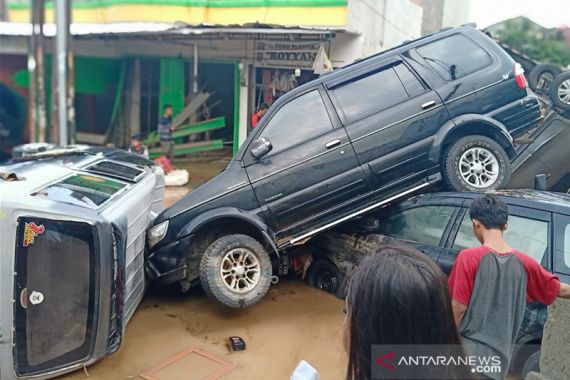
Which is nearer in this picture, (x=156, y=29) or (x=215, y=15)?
(x=156, y=29)

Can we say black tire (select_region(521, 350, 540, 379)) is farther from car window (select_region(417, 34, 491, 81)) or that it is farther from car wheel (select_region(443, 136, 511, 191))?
car window (select_region(417, 34, 491, 81))

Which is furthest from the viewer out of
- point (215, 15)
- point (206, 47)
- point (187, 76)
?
point (215, 15)

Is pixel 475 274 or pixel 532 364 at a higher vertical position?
pixel 475 274

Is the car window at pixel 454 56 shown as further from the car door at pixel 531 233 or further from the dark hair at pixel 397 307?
the dark hair at pixel 397 307

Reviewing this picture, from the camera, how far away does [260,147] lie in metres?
5.25

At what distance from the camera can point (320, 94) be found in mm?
5500

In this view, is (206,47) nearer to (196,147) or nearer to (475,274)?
(196,147)

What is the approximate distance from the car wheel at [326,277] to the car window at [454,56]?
2.18m

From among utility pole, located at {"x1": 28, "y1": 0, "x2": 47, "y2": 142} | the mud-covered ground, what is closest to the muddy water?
the mud-covered ground

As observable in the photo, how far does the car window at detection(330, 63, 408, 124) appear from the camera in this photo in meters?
5.45

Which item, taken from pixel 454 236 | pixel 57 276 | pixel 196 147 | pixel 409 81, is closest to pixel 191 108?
pixel 196 147

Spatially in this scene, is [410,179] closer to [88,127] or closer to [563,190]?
[563,190]

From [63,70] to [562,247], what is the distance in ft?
33.0

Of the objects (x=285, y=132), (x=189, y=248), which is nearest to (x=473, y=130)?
(x=285, y=132)
